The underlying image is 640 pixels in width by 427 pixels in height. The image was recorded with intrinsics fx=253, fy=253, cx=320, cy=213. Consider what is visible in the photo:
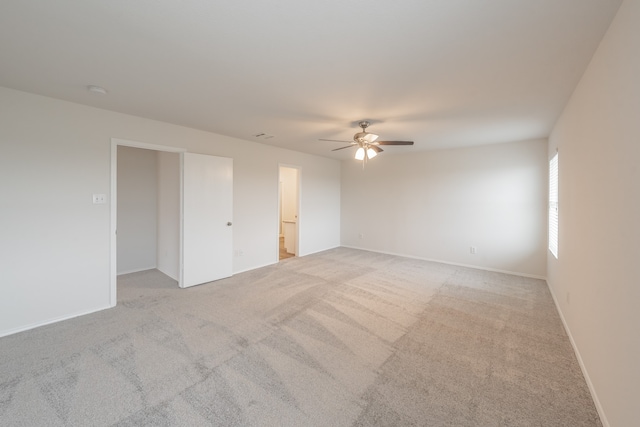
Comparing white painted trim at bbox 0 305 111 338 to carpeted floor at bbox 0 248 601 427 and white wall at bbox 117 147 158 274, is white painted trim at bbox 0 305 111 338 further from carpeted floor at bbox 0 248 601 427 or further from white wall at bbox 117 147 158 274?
white wall at bbox 117 147 158 274

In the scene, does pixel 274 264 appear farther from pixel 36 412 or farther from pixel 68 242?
pixel 36 412

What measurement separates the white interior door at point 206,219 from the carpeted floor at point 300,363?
19.6 inches

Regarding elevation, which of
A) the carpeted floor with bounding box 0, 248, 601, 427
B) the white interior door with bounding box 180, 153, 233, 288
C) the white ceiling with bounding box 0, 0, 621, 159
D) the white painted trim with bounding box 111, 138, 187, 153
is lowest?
the carpeted floor with bounding box 0, 248, 601, 427

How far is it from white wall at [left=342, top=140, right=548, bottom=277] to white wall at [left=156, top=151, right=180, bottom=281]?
423cm

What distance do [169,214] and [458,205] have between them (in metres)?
5.55

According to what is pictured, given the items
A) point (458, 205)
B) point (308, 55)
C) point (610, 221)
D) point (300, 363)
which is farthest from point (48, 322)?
point (458, 205)

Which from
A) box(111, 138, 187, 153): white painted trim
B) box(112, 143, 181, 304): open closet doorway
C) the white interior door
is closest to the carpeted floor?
the white interior door

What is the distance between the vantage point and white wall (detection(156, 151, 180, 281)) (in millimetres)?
4141

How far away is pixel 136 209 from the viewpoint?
4688 millimetres

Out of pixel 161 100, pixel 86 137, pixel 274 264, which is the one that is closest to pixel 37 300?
pixel 86 137

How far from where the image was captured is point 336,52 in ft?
6.14

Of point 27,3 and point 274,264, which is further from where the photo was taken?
point 274,264

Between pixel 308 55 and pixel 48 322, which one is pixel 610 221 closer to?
pixel 308 55

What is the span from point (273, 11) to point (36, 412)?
9.57ft
